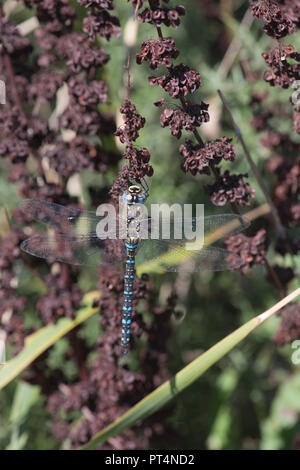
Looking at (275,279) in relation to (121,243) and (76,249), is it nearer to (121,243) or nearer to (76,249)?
(121,243)

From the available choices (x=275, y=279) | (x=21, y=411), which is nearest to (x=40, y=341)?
(x=21, y=411)

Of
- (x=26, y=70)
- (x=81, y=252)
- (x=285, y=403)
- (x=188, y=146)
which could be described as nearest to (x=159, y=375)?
(x=81, y=252)

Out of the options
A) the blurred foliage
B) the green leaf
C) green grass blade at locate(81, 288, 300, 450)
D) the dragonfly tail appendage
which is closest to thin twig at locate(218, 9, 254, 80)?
the blurred foliage

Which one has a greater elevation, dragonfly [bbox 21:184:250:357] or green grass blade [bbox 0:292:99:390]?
dragonfly [bbox 21:184:250:357]

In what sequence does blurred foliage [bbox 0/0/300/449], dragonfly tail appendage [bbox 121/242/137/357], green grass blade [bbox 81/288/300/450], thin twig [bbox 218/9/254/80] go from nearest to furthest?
green grass blade [bbox 81/288/300/450], dragonfly tail appendage [bbox 121/242/137/357], blurred foliage [bbox 0/0/300/449], thin twig [bbox 218/9/254/80]

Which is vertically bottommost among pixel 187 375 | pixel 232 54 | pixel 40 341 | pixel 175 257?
pixel 187 375

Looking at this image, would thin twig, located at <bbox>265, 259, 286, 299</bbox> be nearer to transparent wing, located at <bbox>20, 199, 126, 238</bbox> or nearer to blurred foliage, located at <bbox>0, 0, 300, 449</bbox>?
blurred foliage, located at <bbox>0, 0, 300, 449</bbox>

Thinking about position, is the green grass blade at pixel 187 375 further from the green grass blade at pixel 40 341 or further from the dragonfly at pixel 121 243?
the green grass blade at pixel 40 341
